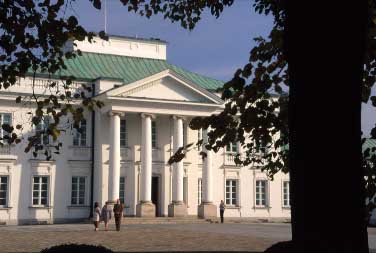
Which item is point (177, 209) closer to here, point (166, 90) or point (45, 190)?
point (166, 90)

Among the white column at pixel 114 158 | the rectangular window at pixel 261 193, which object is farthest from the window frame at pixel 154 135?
the rectangular window at pixel 261 193

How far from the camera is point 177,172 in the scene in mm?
37656

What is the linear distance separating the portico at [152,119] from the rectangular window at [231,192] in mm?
2706

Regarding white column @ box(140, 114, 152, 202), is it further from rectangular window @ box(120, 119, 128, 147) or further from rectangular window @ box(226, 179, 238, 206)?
rectangular window @ box(226, 179, 238, 206)

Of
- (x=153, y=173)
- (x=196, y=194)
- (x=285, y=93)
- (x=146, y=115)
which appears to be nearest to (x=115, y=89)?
(x=146, y=115)

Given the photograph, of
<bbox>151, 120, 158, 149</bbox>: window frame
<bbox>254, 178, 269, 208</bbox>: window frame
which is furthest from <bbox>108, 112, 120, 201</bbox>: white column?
<bbox>254, 178, 269, 208</bbox>: window frame

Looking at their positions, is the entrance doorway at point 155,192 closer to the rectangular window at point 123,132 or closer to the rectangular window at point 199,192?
the rectangular window at point 199,192

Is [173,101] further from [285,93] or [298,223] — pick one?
[298,223]

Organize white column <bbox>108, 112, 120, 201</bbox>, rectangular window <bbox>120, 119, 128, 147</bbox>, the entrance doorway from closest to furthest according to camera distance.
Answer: white column <bbox>108, 112, 120, 201</bbox> → rectangular window <bbox>120, 119, 128, 147</bbox> → the entrance doorway

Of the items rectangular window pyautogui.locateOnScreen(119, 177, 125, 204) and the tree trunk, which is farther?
rectangular window pyautogui.locateOnScreen(119, 177, 125, 204)

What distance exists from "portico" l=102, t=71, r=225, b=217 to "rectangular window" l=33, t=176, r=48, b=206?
3.78 metres

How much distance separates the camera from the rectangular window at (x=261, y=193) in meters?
42.2

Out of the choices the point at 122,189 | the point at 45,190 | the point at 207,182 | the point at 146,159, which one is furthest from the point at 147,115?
the point at 45,190

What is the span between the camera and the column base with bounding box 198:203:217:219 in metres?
38.5
